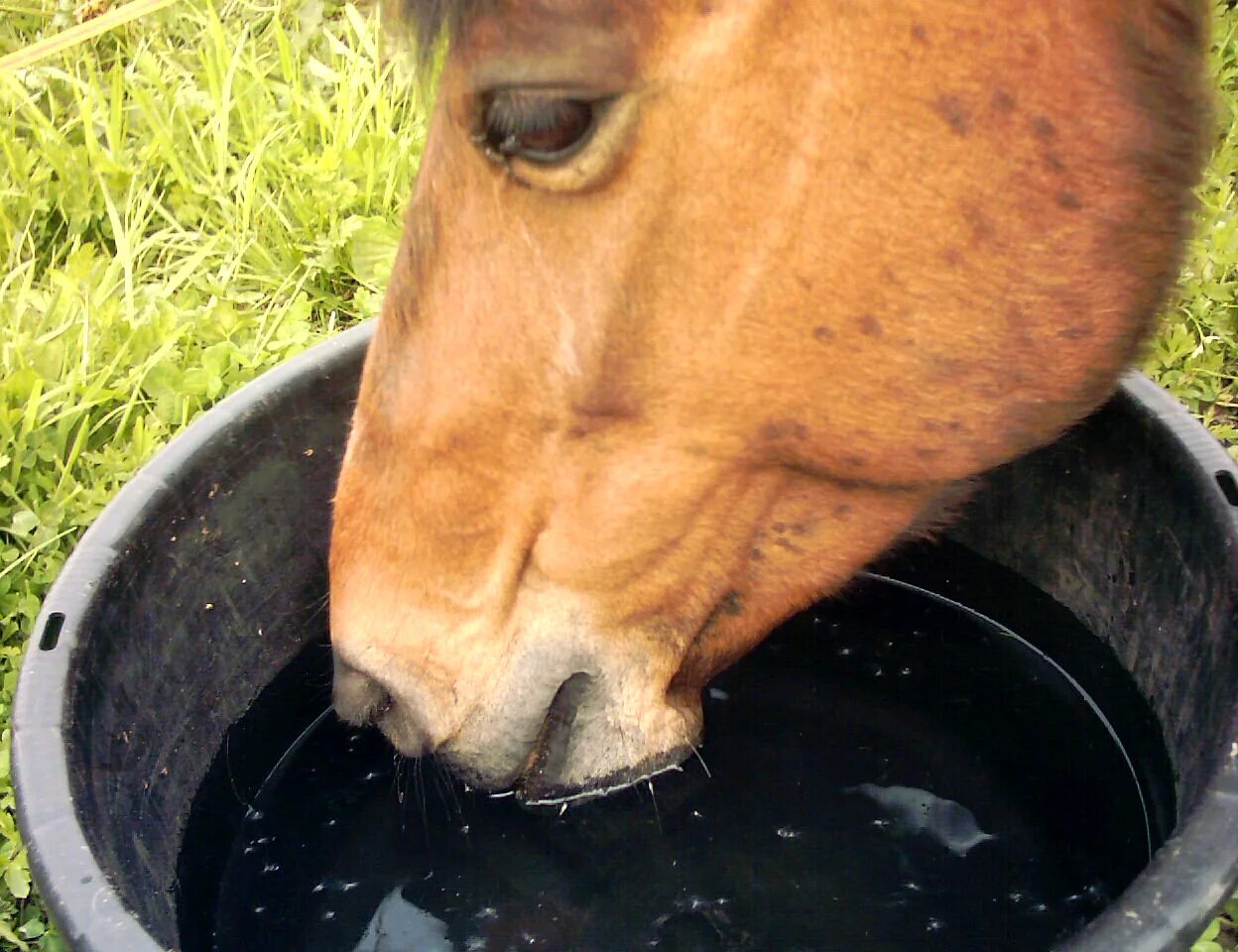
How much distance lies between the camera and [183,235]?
2428 mm

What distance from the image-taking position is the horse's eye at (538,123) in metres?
0.85

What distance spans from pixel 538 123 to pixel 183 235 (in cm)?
177

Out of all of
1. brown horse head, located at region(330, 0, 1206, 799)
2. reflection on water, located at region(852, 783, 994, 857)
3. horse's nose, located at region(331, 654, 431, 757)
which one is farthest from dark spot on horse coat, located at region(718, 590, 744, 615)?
reflection on water, located at region(852, 783, 994, 857)

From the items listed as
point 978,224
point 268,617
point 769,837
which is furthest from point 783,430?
point 268,617

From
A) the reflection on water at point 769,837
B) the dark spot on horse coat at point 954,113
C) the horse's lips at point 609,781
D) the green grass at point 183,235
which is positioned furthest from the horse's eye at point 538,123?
the green grass at point 183,235

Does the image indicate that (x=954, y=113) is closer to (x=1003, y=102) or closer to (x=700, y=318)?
(x=1003, y=102)

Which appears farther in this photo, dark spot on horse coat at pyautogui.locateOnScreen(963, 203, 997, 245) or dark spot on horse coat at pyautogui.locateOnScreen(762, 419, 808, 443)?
dark spot on horse coat at pyautogui.locateOnScreen(762, 419, 808, 443)

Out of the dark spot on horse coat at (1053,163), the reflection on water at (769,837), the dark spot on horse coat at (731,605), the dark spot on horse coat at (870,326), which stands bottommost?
the reflection on water at (769,837)

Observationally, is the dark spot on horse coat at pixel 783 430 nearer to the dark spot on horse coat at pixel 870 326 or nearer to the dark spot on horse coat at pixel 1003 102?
the dark spot on horse coat at pixel 870 326

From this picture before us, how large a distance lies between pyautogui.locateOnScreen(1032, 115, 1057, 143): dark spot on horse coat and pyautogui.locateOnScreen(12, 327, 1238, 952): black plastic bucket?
0.53 metres

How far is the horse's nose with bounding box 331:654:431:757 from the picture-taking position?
1.21 meters

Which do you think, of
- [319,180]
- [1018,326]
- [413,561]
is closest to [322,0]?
[319,180]

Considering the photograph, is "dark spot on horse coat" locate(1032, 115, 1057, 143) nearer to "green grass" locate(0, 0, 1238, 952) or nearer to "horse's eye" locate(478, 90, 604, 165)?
"horse's eye" locate(478, 90, 604, 165)

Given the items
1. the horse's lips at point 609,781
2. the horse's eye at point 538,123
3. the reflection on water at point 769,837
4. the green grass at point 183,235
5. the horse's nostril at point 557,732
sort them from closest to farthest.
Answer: the horse's eye at point 538,123 < the horse's nostril at point 557,732 < the horse's lips at point 609,781 < the reflection on water at point 769,837 < the green grass at point 183,235
